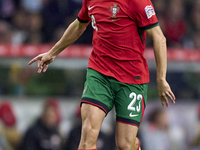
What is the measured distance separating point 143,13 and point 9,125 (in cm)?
429

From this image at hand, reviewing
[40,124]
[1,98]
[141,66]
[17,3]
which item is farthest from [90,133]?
[17,3]

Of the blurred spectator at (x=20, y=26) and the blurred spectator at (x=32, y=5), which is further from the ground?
the blurred spectator at (x=32, y=5)

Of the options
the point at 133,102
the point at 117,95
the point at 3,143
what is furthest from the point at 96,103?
the point at 3,143

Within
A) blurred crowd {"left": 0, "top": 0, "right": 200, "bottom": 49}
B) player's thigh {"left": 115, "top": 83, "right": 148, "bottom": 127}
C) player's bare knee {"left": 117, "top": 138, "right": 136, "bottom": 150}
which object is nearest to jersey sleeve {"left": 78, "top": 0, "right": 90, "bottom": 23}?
player's thigh {"left": 115, "top": 83, "right": 148, "bottom": 127}

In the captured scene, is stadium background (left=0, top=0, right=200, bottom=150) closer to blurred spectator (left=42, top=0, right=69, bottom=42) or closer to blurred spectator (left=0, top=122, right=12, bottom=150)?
blurred spectator (left=0, top=122, right=12, bottom=150)

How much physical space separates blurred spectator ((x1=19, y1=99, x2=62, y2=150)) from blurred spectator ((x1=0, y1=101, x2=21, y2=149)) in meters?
0.20

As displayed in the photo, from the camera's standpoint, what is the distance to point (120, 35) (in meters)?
4.48

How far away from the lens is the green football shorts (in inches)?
175

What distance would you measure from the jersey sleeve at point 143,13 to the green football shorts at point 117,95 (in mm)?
676

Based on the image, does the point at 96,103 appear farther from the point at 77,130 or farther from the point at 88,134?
the point at 77,130

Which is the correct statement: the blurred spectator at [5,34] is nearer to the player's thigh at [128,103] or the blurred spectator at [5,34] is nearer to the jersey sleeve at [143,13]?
the player's thigh at [128,103]

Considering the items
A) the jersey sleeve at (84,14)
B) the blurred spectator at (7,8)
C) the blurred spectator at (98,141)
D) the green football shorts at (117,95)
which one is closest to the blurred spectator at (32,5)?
the blurred spectator at (7,8)

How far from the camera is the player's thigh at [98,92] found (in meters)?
4.39

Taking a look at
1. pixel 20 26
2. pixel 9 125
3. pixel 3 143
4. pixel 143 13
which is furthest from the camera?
pixel 20 26
